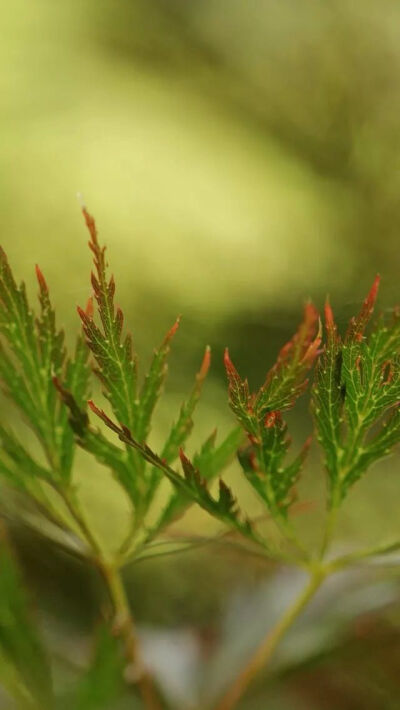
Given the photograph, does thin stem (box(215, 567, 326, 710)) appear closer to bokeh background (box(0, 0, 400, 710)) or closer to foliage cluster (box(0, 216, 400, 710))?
foliage cluster (box(0, 216, 400, 710))

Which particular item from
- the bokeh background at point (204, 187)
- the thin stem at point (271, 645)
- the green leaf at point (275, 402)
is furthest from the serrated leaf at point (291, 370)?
the bokeh background at point (204, 187)

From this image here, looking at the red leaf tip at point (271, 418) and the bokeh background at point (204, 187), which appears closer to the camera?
the red leaf tip at point (271, 418)

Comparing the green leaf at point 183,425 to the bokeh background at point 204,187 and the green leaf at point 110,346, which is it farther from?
the bokeh background at point 204,187

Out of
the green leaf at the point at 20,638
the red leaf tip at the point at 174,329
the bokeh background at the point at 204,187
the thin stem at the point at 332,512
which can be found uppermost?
the bokeh background at the point at 204,187

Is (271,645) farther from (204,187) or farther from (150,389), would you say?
(204,187)

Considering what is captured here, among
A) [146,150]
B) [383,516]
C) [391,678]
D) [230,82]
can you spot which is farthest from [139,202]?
[391,678]

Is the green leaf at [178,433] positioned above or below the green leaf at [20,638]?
above

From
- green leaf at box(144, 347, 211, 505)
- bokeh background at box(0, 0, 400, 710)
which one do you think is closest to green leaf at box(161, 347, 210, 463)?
green leaf at box(144, 347, 211, 505)
